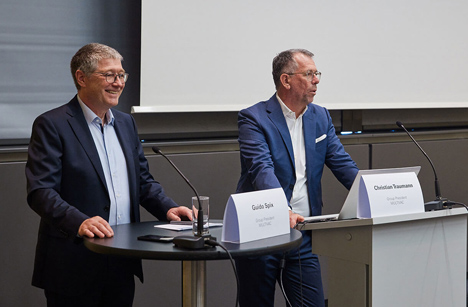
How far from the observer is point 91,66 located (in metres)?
2.68

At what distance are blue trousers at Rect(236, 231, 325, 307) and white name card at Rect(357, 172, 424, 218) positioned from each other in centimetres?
57

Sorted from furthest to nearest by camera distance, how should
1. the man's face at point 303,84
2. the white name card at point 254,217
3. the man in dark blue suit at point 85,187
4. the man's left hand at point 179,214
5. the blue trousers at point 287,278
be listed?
the man's face at point 303,84 → the blue trousers at point 287,278 → the man's left hand at point 179,214 → the man in dark blue suit at point 85,187 → the white name card at point 254,217

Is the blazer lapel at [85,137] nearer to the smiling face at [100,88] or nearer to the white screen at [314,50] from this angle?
the smiling face at [100,88]

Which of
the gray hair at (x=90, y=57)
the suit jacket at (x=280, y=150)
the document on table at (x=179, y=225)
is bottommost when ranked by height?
the document on table at (x=179, y=225)

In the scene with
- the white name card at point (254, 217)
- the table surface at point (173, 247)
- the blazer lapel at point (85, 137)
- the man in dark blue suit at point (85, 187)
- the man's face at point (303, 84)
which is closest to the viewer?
the table surface at point (173, 247)

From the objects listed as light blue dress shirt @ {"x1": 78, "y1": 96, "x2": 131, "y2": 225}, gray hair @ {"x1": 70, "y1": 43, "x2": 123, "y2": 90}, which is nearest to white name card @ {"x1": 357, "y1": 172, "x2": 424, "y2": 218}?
light blue dress shirt @ {"x1": 78, "y1": 96, "x2": 131, "y2": 225}

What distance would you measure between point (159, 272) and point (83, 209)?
164cm

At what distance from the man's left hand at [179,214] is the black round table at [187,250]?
98mm

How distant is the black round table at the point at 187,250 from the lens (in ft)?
6.76

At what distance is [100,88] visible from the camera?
2650 millimetres

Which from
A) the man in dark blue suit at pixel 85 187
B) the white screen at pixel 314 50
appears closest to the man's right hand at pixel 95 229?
the man in dark blue suit at pixel 85 187

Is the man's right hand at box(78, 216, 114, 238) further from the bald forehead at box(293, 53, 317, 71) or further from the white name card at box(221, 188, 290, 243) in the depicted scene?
the bald forehead at box(293, 53, 317, 71)

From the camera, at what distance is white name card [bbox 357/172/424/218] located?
2.57m

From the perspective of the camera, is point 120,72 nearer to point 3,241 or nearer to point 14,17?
point 14,17
